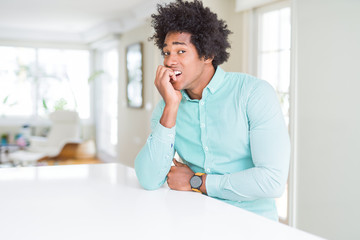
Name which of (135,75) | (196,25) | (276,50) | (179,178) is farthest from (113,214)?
Result: (135,75)

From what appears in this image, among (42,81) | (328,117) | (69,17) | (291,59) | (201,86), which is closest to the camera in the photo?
(201,86)

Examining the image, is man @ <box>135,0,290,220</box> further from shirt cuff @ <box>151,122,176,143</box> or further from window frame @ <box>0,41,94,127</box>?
window frame @ <box>0,41,94,127</box>

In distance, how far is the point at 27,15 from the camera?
6.69 metres

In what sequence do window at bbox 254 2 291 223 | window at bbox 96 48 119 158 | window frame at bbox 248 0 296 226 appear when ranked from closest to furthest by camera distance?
1. window frame at bbox 248 0 296 226
2. window at bbox 254 2 291 223
3. window at bbox 96 48 119 158

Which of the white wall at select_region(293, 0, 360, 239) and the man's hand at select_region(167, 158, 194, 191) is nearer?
the man's hand at select_region(167, 158, 194, 191)

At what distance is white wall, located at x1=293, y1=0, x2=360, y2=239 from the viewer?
2697mm

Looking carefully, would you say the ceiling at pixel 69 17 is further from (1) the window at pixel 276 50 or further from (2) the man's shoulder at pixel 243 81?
(2) the man's shoulder at pixel 243 81

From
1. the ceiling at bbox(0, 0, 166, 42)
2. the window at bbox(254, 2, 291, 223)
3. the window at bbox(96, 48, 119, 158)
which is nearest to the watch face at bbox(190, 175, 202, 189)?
the window at bbox(254, 2, 291, 223)

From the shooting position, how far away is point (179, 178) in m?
1.40

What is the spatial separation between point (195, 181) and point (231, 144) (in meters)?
0.21

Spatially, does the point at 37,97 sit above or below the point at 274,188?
above

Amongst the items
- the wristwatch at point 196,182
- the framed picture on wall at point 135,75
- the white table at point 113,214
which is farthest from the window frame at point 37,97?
the wristwatch at point 196,182

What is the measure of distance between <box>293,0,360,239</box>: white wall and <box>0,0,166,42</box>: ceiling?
8.84ft

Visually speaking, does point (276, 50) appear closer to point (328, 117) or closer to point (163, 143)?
point (328, 117)
